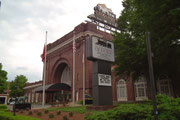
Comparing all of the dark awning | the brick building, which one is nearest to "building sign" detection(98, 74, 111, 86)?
the brick building

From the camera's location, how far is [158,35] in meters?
11.5

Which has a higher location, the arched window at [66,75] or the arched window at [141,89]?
the arched window at [66,75]

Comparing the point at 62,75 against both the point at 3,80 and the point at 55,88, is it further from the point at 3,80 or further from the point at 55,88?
the point at 3,80

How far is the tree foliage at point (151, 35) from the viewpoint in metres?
10.1

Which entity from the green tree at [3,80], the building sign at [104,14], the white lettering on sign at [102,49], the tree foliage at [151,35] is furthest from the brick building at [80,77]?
the green tree at [3,80]

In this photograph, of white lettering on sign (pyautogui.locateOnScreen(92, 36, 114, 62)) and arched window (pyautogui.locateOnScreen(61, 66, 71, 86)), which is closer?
white lettering on sign (pyautogui.locateOnScreen(92, 36, 114, 62))

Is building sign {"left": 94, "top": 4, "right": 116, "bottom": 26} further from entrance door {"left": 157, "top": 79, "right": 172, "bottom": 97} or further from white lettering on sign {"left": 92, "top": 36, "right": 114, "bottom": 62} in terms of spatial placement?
white lettering on sign {"left": 92, "top": 36, "right": 114, "bottom": 62}

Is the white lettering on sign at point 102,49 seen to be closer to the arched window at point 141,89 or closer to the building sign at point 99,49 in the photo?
the building sign at point 99,49

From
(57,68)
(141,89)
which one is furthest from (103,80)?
(57,68)

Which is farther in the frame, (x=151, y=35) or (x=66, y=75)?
(x=66, y=75)

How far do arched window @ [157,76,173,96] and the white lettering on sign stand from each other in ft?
36.5

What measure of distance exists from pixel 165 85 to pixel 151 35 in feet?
45.5

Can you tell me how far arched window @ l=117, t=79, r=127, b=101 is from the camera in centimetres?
2846

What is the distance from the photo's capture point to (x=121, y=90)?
29141 mm
